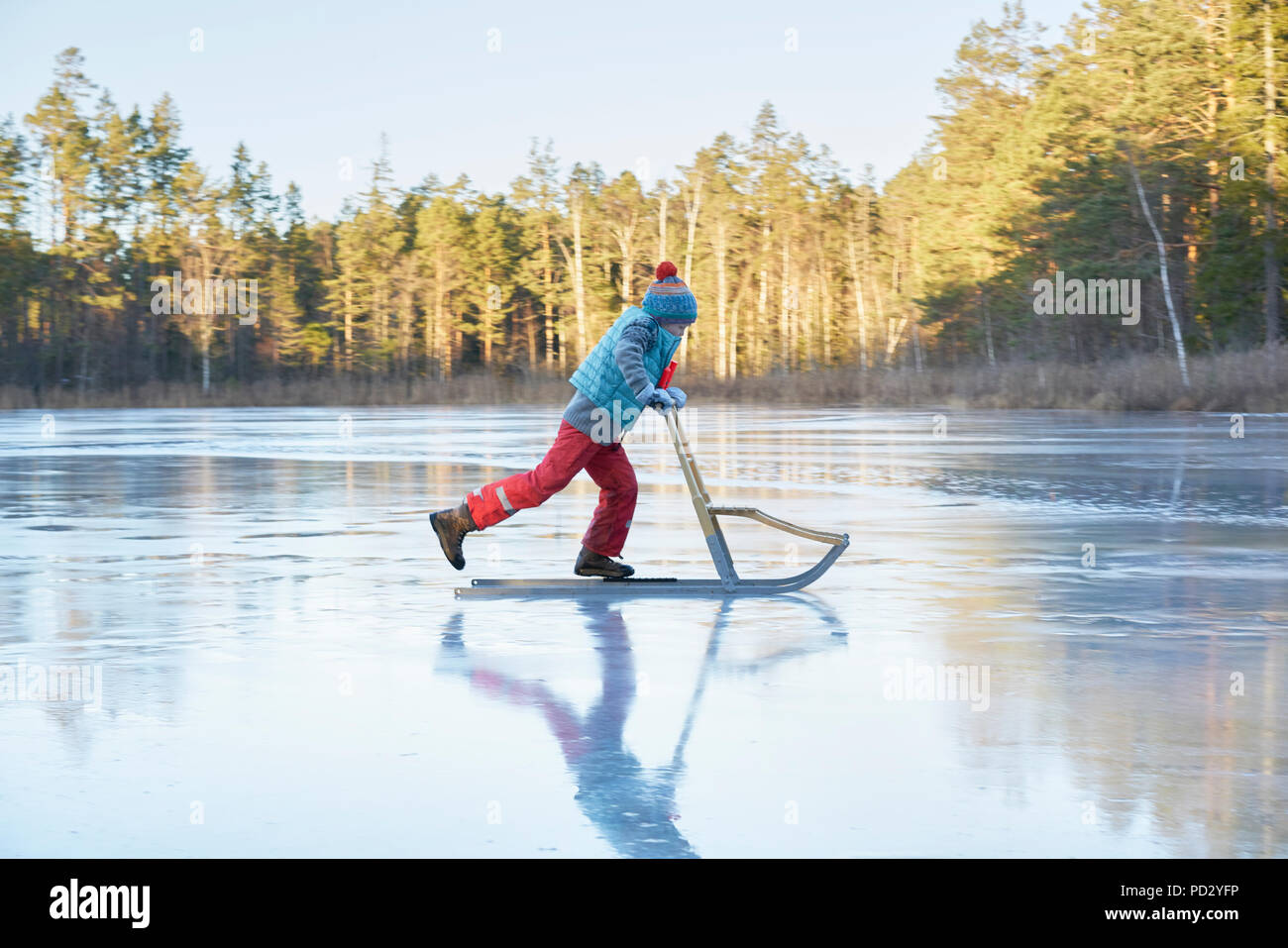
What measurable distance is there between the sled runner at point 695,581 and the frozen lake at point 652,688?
7.3 inches

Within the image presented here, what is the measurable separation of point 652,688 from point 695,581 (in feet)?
9.42

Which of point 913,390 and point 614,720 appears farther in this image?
point 913,390

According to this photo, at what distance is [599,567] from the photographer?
9.51m

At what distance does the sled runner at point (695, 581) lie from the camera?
913 cm

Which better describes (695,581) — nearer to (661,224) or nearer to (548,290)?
(661,224)

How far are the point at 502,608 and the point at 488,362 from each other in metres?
103

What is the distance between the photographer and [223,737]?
18.4 feet

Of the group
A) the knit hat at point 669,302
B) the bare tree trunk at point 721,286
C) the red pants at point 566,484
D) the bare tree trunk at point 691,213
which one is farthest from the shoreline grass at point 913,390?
the knit hat at point 669,302

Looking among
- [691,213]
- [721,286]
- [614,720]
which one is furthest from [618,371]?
[691,213]

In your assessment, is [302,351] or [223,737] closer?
[223,737]

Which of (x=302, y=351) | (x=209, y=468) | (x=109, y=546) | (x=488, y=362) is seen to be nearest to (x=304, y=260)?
(x=302, y=351)

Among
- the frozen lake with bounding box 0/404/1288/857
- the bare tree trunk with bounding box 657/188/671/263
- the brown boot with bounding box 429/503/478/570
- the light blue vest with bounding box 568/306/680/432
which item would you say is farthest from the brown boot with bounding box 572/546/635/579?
the bare tree trunk with bounding box 657/188/671/263

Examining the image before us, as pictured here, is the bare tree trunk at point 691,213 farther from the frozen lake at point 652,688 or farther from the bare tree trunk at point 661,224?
the frozen lake at point 652,688
